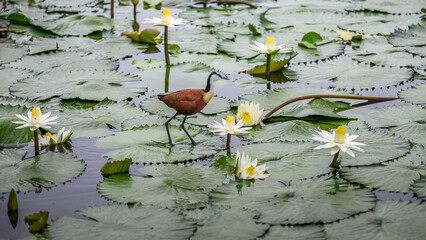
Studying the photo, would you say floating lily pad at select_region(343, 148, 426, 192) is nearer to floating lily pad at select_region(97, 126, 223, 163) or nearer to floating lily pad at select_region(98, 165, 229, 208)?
floating lily pad at select_region(98, 165, 229, 208)

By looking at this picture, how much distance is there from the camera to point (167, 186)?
256cm

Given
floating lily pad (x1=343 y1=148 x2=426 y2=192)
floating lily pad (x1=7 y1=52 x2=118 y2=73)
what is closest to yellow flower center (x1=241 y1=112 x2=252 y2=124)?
floating lily pad (x1=343 y1=148 x2=426 y2=192)

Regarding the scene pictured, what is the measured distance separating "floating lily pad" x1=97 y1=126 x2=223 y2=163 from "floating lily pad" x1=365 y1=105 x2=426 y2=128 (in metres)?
0.97

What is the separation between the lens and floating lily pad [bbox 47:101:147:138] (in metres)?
3.26

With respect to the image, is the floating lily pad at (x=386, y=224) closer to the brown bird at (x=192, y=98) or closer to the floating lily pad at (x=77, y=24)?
the brown bird at (x=192, y=98)

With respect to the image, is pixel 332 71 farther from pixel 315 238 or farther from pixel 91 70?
pixel 315 238

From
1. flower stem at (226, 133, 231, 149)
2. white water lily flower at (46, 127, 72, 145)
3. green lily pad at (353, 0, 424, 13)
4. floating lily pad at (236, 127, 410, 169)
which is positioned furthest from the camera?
green lily pad at (353, 0, 424, 13)

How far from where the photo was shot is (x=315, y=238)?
211 centimetres

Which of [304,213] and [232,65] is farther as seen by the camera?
[232,65]

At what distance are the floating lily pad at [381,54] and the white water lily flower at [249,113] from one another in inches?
60.8

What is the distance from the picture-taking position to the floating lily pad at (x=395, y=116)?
3245 millimetres

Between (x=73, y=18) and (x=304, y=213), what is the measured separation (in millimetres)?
3956

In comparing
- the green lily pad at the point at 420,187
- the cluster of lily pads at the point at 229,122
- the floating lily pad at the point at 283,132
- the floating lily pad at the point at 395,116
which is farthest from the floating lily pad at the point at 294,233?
the floating lily pad at the point at 395,116

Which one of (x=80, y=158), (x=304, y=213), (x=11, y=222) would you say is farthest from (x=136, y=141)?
(x=304, y=213)
